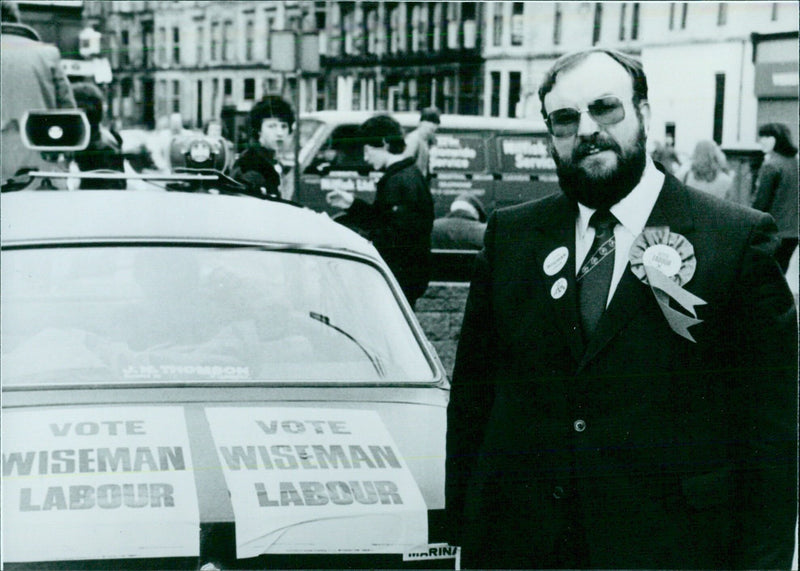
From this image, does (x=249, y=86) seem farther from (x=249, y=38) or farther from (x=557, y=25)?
(x=557, y=25)

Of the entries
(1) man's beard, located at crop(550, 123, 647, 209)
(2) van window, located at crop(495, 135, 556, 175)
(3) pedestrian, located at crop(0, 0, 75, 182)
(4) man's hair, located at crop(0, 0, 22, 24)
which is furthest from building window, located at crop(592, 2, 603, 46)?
(1) man's beard, located at crop(550, 123, 647, 209)

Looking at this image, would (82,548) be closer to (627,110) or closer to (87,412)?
(87,412)

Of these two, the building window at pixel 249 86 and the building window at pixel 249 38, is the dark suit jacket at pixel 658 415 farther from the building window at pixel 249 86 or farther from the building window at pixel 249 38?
the building window at pixel 249 86

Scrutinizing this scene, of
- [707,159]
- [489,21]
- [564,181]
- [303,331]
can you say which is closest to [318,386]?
[303,331]

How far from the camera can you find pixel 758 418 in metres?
2.35

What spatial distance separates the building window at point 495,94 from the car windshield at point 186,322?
1757cm

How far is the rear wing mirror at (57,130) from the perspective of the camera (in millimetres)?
4699

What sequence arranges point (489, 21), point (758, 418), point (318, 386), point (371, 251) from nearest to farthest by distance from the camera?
1. point (758, 418)
2. point (318, 386)
3. point (371, 251)
4. point (489, 21)

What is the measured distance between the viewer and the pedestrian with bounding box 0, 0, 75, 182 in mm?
5184

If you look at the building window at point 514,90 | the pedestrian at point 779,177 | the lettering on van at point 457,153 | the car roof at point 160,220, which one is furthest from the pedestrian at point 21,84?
the building window at point 514,90

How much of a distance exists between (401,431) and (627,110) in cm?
112

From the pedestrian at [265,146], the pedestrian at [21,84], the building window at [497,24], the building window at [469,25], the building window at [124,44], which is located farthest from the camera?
the building window at [469,25]

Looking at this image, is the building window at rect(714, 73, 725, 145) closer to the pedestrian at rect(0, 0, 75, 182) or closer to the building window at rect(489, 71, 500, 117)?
the building window at rect(489, 71, 500, 117)

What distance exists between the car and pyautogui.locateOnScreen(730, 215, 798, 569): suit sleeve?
71cm
